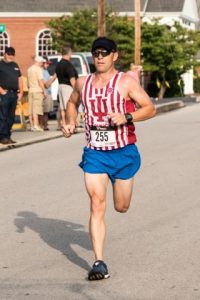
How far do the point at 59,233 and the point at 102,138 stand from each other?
2.44m

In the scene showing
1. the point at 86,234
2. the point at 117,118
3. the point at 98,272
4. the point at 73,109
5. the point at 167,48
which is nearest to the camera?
the point at 117,118

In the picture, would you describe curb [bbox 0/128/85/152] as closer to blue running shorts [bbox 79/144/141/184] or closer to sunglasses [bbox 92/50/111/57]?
blue running shorts [bbox 79/144/141/184]

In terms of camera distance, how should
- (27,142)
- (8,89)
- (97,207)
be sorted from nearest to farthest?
(97,207), (8,89), (27,142)

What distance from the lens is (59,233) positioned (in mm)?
10367

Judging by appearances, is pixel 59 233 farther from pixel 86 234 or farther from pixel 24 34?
pixel 24 34

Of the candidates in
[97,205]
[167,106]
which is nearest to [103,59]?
[97,205]

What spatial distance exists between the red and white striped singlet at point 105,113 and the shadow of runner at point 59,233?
1105 mm

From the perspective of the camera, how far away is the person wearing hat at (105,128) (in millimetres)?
8094

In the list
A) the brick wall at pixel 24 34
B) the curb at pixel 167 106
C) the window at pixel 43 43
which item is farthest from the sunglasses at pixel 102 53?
the brick wall at pixel 24 34

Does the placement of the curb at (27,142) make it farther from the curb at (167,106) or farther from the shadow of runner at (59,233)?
the curb at (167,106)

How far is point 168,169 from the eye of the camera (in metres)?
16.1

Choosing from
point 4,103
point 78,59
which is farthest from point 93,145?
point 78,59

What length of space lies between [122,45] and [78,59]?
73.6ft

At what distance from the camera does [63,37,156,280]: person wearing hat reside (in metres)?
8.09
